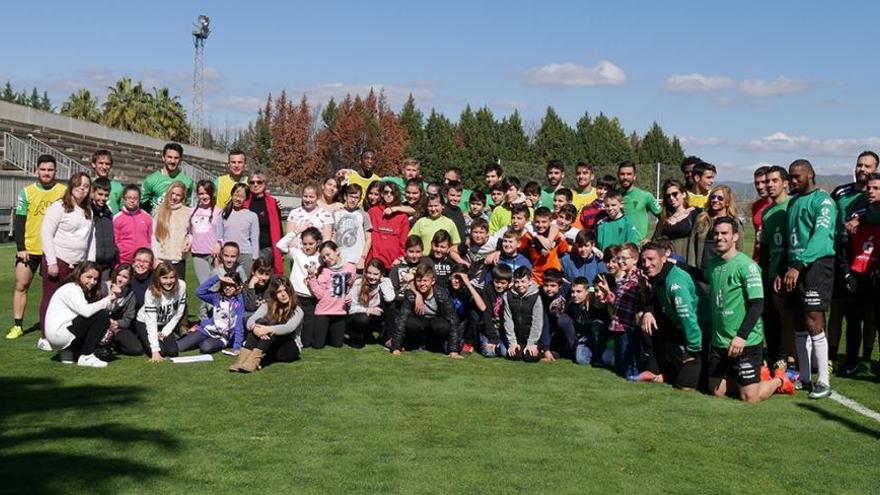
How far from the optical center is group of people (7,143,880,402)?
702cm

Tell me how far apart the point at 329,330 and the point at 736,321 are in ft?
13.7

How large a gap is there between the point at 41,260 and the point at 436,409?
4881 mm

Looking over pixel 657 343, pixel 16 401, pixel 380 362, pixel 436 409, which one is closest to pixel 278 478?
pixel 436 409

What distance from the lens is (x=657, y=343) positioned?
299 inches

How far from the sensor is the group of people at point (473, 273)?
702 centimetres

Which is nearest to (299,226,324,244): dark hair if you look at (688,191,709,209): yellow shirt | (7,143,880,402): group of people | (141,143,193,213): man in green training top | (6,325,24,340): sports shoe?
(7,143,880,402): group of people

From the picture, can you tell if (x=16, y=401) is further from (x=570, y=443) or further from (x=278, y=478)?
(x=570, y=443)

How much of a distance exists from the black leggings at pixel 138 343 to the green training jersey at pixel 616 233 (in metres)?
4.41

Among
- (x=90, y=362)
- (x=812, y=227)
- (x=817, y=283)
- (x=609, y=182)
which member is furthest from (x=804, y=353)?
(x=90, y=362)

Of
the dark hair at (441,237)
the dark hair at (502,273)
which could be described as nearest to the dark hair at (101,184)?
the dark hair at (441,237)

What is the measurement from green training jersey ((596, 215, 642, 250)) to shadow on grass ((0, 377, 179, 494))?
4.78 meters

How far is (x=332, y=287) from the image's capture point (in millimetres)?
8977

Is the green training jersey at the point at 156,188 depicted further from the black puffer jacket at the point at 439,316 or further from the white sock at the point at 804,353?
the white sock at the point at 804,353

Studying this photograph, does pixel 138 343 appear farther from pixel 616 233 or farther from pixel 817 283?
pixel 817 283
